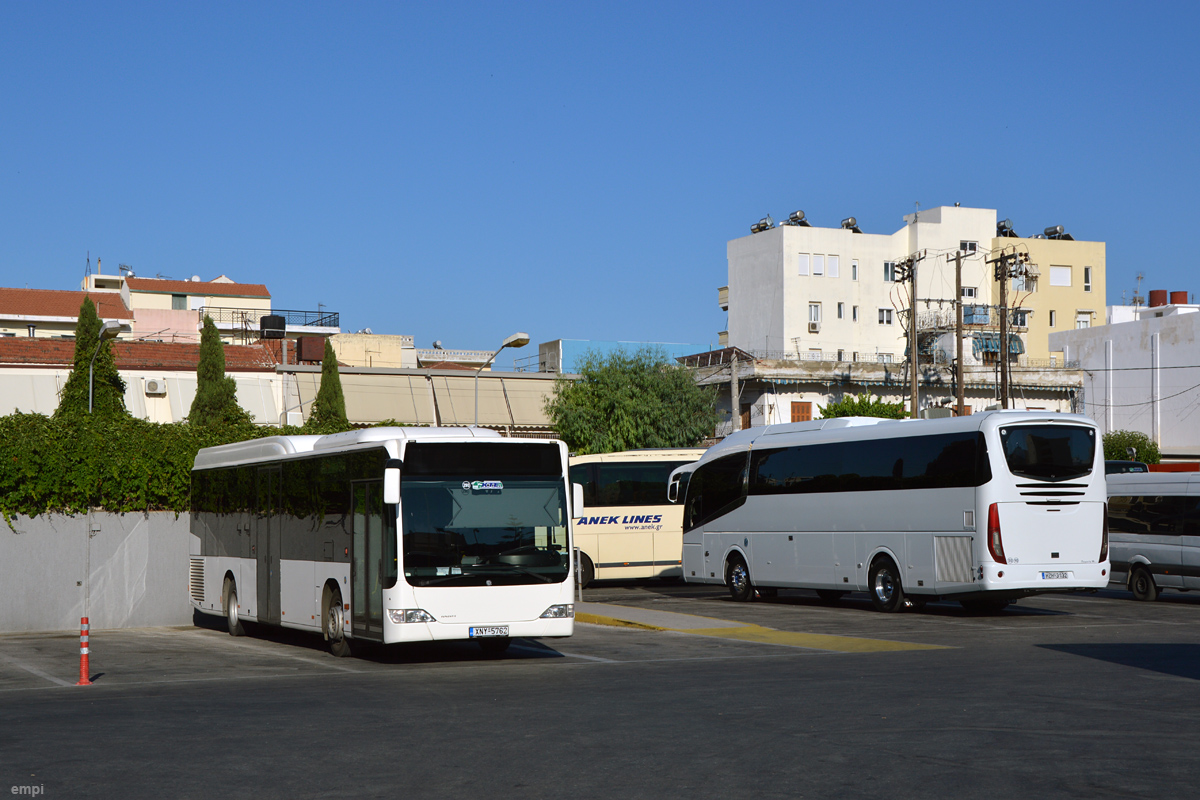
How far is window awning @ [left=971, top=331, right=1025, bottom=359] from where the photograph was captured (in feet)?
279

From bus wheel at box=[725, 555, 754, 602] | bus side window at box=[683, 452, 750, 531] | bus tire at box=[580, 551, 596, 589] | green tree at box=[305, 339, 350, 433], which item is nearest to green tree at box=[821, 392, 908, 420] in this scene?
green tree at box=[305, 339, 350, 433]

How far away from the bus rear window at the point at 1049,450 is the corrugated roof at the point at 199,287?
91.4 meters

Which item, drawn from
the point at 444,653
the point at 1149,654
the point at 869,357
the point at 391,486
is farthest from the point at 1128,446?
the point at 391,486

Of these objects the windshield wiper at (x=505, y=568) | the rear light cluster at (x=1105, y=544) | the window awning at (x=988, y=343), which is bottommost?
the rear light cluster at (x=1105, y=544)

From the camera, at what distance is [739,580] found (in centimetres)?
2805

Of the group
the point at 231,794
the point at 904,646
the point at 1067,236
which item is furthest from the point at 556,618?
the point at 1067,236

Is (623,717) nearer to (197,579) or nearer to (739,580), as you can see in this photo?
(197,579)

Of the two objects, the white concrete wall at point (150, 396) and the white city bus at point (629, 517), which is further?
the white concrete wall at point (150, 396)

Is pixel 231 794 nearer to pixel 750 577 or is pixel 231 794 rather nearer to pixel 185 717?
pixel 185 717

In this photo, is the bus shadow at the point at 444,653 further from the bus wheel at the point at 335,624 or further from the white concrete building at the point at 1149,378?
the white concrete building at the point at 1149,378

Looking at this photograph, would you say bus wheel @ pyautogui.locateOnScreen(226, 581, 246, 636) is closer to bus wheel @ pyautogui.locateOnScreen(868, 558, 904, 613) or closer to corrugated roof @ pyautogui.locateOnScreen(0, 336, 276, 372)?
bus wheel @ pyautogui.locateOnScreen(868, 558, 904, 613)

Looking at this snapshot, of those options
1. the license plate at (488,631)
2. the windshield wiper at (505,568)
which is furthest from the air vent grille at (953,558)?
the license plate at (488,631)

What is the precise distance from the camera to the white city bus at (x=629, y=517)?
3228cm

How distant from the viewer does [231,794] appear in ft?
26.3
